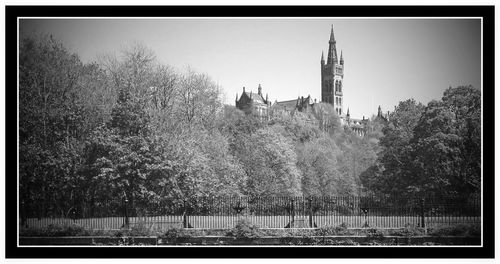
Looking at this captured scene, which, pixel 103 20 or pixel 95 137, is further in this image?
pixel 95 137

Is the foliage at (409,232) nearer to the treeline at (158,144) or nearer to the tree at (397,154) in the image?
the treeline at (158,144)

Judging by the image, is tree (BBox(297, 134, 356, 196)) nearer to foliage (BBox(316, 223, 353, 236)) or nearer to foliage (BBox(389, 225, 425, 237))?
foliage (BBox(316, 223, 353, 236))

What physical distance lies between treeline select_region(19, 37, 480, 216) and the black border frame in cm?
163

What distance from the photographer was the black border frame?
60.4ft

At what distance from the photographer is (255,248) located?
18734 mm

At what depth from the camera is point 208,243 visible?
19.8 meters

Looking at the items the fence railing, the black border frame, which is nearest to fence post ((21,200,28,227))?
the fence railing

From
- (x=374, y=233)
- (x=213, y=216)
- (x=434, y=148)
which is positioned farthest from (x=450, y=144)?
(x=213, y=216)

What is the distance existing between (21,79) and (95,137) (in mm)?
3811
